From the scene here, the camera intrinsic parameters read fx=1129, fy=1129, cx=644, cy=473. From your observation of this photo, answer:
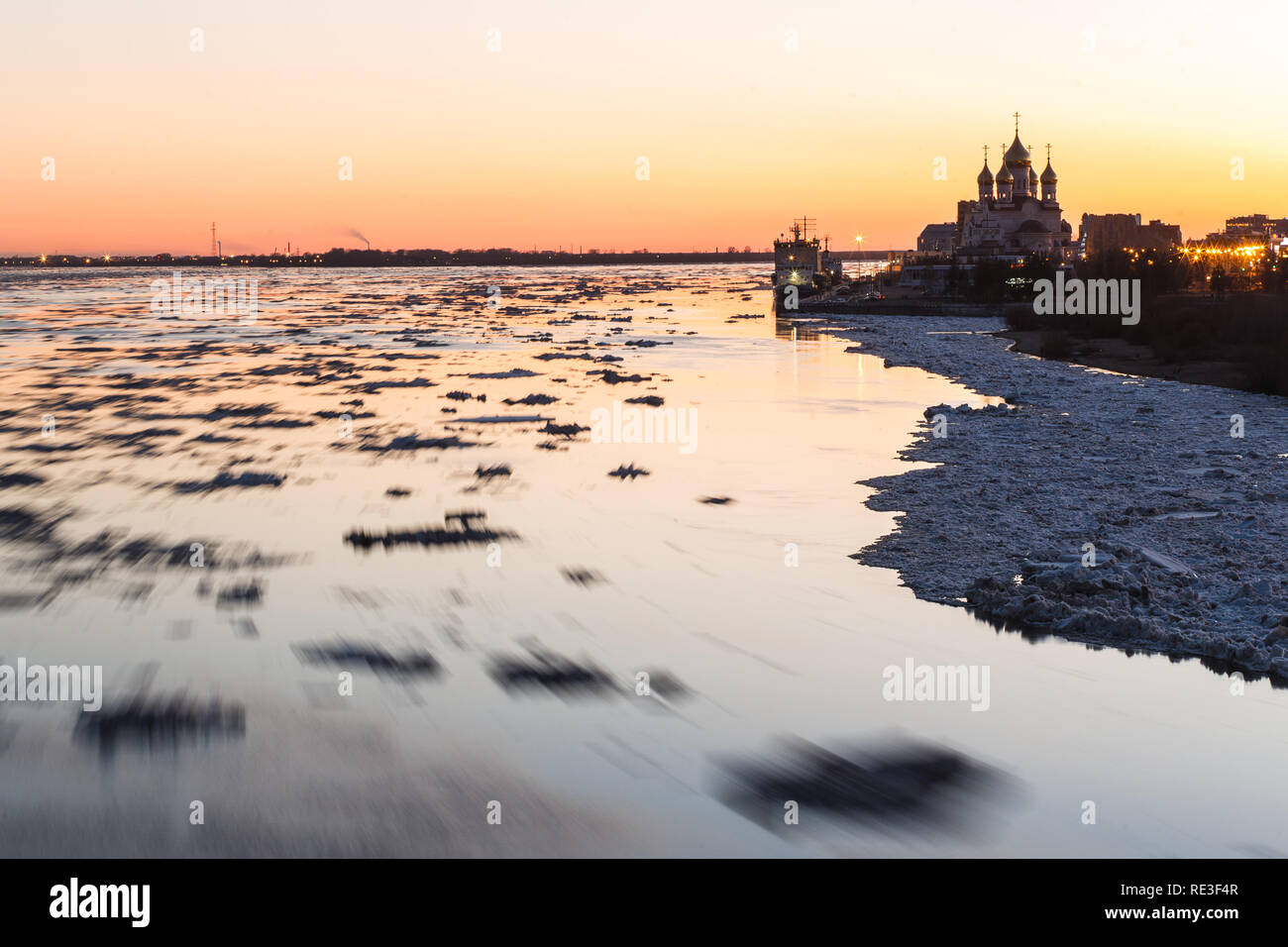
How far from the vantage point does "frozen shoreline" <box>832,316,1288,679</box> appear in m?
12.7

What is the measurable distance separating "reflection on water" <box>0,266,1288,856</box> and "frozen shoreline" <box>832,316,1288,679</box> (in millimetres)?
655

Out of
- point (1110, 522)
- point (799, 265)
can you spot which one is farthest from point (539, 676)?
point (799, 265)

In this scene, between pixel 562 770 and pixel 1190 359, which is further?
pixel 1190 359

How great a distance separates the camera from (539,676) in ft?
39.1

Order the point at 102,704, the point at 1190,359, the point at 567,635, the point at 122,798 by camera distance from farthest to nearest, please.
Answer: the point at 1190,359, the point at 567,635, the point at 102,704, the point at 122,798

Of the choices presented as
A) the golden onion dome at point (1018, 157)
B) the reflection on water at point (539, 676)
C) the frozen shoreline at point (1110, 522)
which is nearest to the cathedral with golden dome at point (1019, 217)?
the golden onion dome at point (1018, 157)

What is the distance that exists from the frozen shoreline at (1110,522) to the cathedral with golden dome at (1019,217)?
95.1 meters
